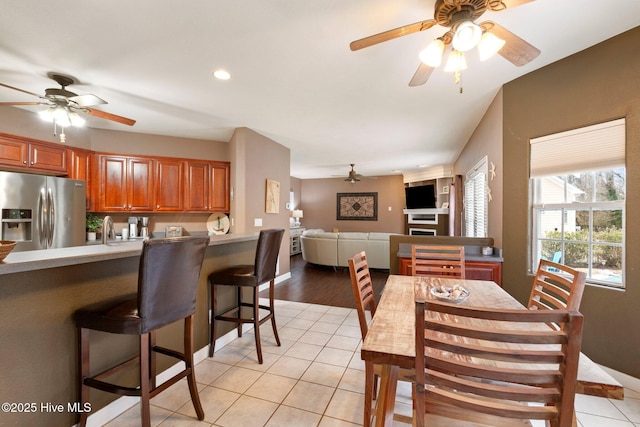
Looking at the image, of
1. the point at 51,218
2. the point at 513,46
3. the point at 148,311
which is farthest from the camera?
the point at 51,218

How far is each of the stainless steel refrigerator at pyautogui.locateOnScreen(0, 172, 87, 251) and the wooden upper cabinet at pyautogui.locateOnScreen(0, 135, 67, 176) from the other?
0.94ft

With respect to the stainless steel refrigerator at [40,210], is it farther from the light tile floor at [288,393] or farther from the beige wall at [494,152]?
the beige wall at [494,152]

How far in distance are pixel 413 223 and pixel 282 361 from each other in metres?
6.90

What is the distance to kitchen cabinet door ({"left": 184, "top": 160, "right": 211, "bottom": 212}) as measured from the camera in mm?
4406

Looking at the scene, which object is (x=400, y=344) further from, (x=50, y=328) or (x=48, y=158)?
(x=48, y=158)

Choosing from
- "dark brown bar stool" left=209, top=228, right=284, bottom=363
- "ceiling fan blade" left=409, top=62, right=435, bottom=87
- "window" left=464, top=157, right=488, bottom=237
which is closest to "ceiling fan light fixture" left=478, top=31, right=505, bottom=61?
"ceiling fan blade" left=409, top=62, right=435, bottom=87

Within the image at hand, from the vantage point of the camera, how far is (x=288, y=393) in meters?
1.90

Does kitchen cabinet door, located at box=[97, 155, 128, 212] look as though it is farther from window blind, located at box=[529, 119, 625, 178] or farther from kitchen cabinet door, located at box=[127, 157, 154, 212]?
window blind, located at box=[529, 119, 625, 178]

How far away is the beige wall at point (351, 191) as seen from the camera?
8992mm

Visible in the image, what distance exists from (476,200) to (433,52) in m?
3.56

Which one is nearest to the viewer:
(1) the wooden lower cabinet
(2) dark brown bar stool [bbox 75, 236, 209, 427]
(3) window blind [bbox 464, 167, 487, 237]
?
(2) dark brown bar stool [bbox 75, 236, 209, 427]

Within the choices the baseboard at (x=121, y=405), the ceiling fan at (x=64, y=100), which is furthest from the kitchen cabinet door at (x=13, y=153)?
the baseboard at (x=121, y=405)

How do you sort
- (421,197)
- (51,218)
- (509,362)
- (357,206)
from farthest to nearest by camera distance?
1. (357,206)
2. (421,197)
3. (51,218)
4. (509,362)

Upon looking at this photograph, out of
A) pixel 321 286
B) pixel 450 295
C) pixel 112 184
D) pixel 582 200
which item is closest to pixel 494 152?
pixel 582 200
